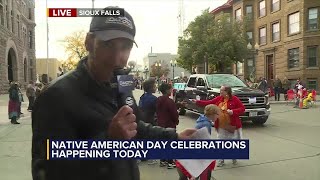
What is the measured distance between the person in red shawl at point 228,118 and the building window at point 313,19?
1060 inches

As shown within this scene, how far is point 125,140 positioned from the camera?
149 cm

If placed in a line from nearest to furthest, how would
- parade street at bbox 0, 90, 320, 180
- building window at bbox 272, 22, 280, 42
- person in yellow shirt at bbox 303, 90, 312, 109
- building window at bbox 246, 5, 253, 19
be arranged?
parade street at bbox 0, 90, 320, 180 < person in yellow shirt at bbox 303, 90, 312, 109 < building window at bbox 272, 22, 280, 42 < building window at bbox 246, 5, 253, 19

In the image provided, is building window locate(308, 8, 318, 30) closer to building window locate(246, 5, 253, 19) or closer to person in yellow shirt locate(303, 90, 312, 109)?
building window locate(246, 5, 253, 19)

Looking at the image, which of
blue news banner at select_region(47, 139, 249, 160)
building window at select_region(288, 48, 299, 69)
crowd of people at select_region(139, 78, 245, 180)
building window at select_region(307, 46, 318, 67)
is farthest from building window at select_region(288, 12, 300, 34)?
blue news banner at select_region(47, 139, 249, 160)

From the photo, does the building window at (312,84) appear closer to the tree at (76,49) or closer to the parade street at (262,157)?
the parade street at (262,157)

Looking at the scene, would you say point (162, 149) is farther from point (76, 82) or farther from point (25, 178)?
point (25, 178)

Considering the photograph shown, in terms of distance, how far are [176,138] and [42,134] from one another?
0.66 metres

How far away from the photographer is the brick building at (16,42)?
36.1 metres

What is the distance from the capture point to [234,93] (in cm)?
1245

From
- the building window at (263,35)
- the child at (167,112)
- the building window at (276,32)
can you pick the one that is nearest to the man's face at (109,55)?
the child at (167,112)

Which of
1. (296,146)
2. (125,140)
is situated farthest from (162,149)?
(296,146)

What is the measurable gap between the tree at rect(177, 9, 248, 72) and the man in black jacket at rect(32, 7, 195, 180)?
29955 mm

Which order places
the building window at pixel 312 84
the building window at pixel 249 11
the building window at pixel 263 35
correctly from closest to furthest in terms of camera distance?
the building window at pixel 312 84, the building window at pixel 263 35, the building window at pixel 249 11

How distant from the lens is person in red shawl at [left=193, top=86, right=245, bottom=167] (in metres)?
6.81
